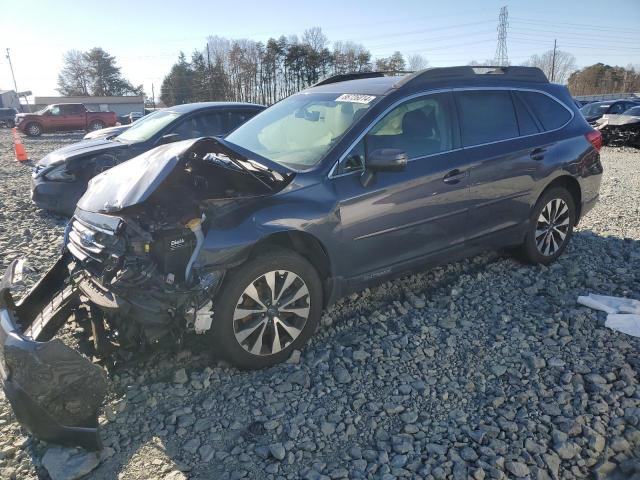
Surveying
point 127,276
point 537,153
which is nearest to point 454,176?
point 537,153

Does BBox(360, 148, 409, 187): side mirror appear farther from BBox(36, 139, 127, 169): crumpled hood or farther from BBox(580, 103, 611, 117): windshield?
BBox(580, 103, 611, 117): windshield

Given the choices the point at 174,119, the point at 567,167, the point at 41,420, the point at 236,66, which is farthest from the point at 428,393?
the point at 236,66

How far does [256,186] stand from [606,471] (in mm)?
2635

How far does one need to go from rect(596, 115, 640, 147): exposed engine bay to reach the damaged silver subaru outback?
15137mm

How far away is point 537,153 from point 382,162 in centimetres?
207

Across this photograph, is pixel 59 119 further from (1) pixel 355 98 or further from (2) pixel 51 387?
(2) pixel 51 387

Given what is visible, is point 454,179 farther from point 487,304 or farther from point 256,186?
point 256,186

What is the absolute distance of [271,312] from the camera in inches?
124

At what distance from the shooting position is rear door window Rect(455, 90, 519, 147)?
162 inches

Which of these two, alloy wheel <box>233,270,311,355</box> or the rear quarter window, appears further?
the rear quarter window

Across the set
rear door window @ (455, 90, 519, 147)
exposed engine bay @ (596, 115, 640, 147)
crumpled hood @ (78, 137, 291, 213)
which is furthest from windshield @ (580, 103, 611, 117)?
crumpled hood @ (78, 137, 291, 213)

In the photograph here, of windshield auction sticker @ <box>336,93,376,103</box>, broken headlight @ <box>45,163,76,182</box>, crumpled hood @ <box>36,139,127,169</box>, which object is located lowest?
broken headlight @ <box>45,163,76,182</box>

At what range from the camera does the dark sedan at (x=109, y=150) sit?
6852mm

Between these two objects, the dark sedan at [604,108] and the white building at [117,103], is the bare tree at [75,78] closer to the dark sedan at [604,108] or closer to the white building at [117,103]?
the white building at [117,103]
